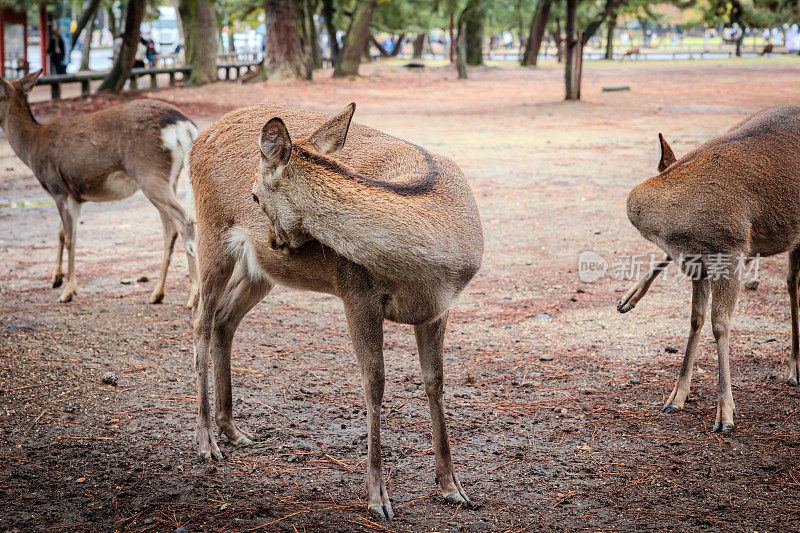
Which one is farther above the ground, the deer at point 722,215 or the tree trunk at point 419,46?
the tree trunk at point 419,46

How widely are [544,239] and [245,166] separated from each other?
544cm

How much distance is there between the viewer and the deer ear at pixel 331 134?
3.47 meters

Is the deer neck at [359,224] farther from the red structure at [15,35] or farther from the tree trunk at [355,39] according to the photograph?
the tree trunk at [355,39]

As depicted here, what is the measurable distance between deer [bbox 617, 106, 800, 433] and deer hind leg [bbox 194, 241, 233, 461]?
7.88 feet

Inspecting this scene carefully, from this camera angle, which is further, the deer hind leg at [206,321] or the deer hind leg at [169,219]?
the deer hind leg at [169,219]

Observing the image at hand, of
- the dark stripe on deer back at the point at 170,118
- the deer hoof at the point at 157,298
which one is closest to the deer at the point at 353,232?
the deer hoof at the point at 157,298

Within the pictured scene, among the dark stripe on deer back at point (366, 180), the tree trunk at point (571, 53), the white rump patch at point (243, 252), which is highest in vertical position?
the tree trunk at point (571, 53)

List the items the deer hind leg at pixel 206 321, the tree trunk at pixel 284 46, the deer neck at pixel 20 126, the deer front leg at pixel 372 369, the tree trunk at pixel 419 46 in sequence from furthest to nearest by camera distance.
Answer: the tree trunk at pixel 419 46 → the tree trunk at pixel 284 46 → the deer neck at pixel 20 126 → the deer hind leg at pixel 206 321 → the deer front leg at pixel 372 369

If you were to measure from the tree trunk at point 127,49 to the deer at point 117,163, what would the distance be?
595 inches

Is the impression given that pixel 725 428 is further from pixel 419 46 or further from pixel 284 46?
pixel 419 46

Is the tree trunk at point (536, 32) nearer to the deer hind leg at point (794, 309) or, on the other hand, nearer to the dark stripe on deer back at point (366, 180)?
the deer hind leg at point (794, 309)

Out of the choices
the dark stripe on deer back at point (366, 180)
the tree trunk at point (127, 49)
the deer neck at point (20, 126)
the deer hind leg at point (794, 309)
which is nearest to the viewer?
A: the dark stripe on deer back at point (366, 180)

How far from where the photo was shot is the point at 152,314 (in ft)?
22.2

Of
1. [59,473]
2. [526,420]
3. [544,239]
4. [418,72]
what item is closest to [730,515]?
[526,420]
